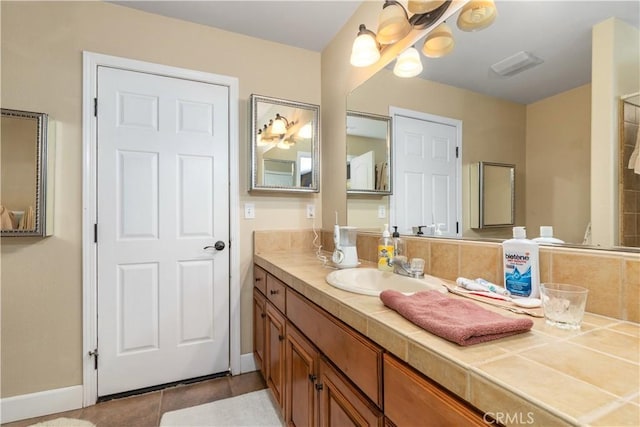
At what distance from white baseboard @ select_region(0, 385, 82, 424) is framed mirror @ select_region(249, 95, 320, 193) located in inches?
64.9

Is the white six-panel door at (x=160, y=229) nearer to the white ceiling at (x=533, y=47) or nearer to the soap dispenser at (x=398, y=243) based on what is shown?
the soap dispenser at (x=398, y=243)

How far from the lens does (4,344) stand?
65.1 inches

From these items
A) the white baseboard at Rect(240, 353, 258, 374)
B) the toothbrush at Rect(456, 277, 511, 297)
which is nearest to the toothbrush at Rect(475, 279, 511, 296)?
the toothbrush at Rect(456, 277, 511, 297)

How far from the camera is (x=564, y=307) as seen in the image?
0.73 m

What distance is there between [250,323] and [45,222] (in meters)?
1.39

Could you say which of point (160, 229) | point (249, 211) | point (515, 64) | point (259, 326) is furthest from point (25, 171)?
point (515, 64)

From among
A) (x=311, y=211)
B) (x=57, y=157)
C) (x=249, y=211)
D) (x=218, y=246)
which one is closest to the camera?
(x=57, y=157)

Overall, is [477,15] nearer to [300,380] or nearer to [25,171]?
[300,380]

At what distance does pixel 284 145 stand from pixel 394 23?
107 cm

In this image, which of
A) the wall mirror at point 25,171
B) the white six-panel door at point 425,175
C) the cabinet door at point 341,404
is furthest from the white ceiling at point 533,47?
the wall mirror at point 25,171

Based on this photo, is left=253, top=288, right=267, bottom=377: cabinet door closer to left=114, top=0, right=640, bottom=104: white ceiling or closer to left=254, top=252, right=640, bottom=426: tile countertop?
left=254, top=252, right=640, bottom=426: tile countertop

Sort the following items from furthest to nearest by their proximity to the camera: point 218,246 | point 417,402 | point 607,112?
1. point 218,246
2. point 607,112
3. point 417,402

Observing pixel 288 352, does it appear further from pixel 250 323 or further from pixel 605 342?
pixel 605 342

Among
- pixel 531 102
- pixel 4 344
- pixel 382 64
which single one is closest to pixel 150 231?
pixel 4 344
